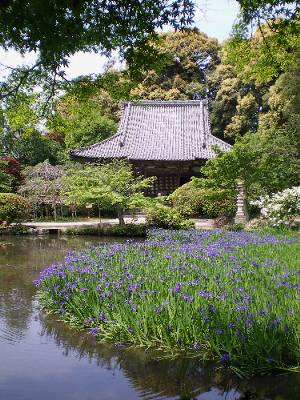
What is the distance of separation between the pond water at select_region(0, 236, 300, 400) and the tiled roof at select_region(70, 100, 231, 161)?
2001cm

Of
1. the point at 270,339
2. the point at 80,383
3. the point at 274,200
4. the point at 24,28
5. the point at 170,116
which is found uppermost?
the point at 170,116

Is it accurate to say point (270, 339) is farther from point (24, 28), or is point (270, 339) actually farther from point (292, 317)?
point (24, 28)

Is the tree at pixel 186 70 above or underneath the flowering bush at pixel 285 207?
above

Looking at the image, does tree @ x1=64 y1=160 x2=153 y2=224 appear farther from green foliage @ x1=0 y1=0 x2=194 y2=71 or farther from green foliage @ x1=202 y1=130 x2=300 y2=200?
green foliage @ x1=0 y1=0 x2=194 y2=71

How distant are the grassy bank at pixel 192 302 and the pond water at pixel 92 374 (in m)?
0.15

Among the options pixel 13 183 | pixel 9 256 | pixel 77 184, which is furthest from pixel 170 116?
pixel 9 256

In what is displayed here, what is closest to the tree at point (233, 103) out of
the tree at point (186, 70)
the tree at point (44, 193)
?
the tree at point (186, 70)

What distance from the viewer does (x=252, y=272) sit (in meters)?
5.75

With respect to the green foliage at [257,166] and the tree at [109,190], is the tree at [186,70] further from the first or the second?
the green foliage at [257,166]

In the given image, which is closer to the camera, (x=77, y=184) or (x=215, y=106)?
(x=77, y=184)

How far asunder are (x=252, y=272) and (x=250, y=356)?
2.15 metres

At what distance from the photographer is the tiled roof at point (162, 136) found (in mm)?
25984

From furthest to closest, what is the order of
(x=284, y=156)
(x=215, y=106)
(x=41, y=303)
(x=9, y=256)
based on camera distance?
(x=215, y=106) < (x=284, y=156) < (x=9, y=256) < (x=41, y=303)

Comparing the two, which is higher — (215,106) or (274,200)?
(215,106)
